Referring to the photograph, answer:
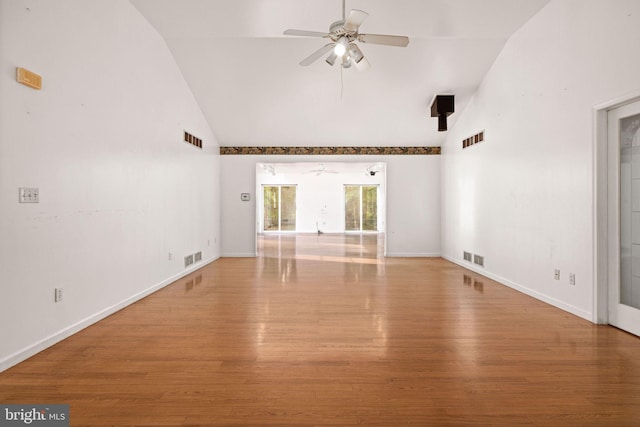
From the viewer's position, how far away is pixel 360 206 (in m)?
15.8

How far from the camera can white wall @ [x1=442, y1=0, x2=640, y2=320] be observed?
3.38 metres

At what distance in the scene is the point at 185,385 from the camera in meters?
2.26

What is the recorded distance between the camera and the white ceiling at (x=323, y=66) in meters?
4.47

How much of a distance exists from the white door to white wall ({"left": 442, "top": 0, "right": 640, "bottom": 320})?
171 mm

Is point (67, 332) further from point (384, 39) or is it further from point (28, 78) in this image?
point (384, 39)

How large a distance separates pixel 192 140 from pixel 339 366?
16.9ft

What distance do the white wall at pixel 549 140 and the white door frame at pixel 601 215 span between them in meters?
0.06

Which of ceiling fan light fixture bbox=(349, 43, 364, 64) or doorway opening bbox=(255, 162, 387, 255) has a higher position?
ceiling fan light fixture bbox=(349, 43, 364, 64)

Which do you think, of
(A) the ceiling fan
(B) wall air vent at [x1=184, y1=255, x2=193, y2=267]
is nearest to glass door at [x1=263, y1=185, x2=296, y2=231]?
(B) wall air vent at [x1=184, y1=255, x2=193, y2=267]

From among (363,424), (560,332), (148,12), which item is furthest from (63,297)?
(560,332)

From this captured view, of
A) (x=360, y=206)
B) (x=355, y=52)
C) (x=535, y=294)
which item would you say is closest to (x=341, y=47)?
(x=355, y=52)

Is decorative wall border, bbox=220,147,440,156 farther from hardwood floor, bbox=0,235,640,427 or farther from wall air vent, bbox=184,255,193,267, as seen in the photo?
hardwood floor, bbox=0,235,640,427

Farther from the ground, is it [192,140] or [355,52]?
[355,52]

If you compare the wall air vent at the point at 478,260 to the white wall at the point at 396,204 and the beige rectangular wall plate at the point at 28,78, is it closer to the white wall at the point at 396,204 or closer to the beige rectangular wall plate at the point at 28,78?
the white wall at the point at 396,204
